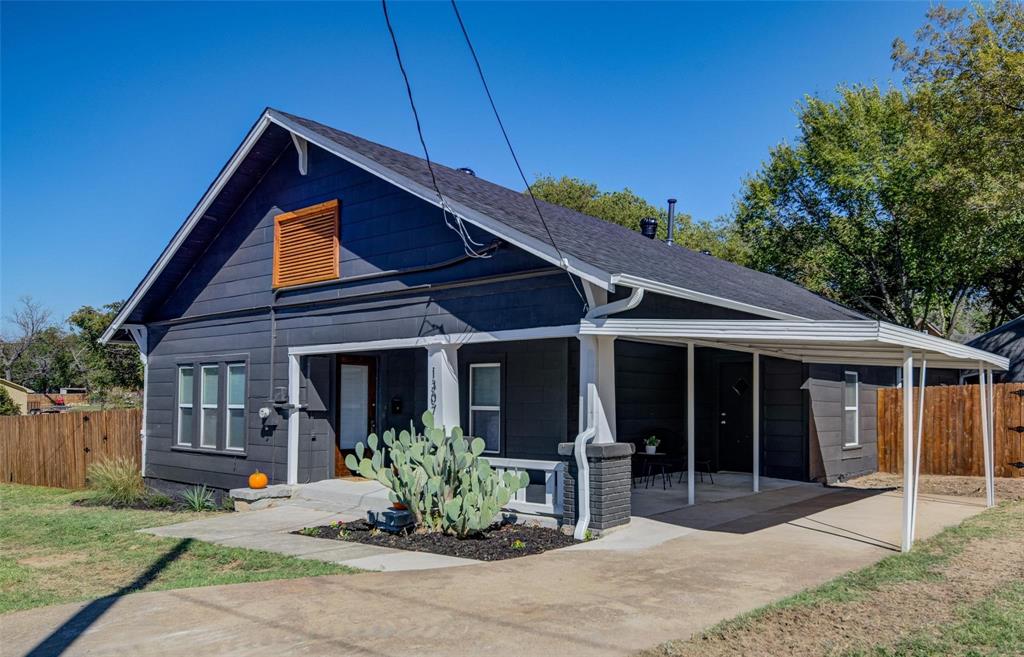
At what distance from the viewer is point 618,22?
11.8 m

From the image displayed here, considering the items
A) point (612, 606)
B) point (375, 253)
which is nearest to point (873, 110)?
→ point (375, 253)

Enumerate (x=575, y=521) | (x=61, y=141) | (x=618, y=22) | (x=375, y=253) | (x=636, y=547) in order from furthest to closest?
(x=61, y=141), (x=618, y=22), (x=375, y=253), (x=575, y=521), (x=636, y=547)

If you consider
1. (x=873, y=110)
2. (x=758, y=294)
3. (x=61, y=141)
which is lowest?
(x=758, y=294)

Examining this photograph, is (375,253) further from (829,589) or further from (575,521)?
(829,589)

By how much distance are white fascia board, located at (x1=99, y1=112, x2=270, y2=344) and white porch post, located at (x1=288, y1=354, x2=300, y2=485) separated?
3188 mm

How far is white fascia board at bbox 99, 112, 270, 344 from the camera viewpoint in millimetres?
11828

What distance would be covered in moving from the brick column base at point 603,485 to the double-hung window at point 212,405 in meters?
6.39

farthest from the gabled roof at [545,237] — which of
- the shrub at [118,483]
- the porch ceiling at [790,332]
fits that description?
the shrub at [118,483]

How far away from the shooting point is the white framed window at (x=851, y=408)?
1423 centimetres

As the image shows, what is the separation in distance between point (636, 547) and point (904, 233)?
19.7m

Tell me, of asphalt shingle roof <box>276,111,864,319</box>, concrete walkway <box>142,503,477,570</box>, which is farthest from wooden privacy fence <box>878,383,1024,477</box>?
concrete walkway <box>142,503,477,570</box>

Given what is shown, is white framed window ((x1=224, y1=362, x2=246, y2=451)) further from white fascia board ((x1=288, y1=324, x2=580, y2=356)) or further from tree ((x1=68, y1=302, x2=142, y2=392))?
tree ((x1=68, y1=302, x2=142, y2=392))

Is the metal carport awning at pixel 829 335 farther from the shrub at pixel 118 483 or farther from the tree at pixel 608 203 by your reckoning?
the tree at pixel 608 203

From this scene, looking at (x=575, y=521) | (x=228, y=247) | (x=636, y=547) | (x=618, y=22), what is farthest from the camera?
(x=228, y=247)
